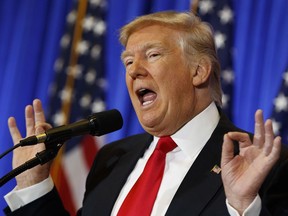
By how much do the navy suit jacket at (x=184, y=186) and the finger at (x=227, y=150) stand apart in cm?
15

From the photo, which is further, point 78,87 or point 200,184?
point 78,87

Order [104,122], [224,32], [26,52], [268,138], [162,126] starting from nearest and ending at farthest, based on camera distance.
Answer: [268,138] < [104,122] < [162,126] < [224,32] < [26,52]

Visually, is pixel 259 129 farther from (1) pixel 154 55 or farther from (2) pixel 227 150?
(1) pixel 154 55

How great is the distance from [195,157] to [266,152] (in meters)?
0.41

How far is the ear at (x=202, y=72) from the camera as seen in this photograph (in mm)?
1851

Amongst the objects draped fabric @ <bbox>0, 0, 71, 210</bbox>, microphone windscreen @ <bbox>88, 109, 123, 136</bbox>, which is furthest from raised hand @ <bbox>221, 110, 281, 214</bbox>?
draped fabric @ <bbox>0, 0, 71, 210</bbox>

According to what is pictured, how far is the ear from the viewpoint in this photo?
1851 mm

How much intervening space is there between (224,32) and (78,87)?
0.81 metres

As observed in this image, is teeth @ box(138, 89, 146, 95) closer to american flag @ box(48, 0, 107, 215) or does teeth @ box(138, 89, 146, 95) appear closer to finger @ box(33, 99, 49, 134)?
finger @ box(33, 99, 49, 134)

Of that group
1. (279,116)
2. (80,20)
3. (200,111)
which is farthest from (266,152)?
(80,20)

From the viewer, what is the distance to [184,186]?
62.9 inches

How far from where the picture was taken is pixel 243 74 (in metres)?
2.31

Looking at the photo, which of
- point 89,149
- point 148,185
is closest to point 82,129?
point 148,185

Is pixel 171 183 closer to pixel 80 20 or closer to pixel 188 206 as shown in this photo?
pixel 188 206
